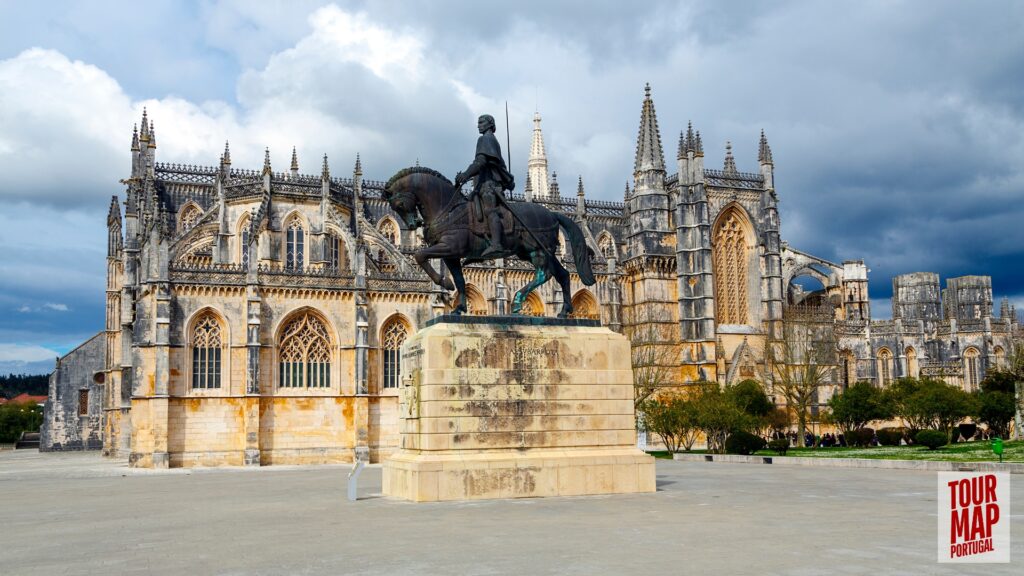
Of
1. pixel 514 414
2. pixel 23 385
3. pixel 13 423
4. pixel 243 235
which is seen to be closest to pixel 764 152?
pixel 243 235

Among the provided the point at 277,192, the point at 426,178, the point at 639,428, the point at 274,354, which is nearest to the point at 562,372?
the point at 426,178

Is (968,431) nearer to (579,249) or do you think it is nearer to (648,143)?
(648,143)

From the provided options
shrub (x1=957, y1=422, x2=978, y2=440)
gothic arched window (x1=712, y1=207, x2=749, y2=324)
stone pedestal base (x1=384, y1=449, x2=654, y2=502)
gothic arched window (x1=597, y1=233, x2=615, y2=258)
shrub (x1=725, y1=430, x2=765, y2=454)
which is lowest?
shrub (x1=957, y1=422, x2=978, y2=440)

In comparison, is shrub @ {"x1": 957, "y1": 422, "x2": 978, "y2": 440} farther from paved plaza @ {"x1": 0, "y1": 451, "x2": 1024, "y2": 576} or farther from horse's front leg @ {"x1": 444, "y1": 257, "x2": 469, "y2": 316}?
horse's front leg @ {"x1": 444, "y1": 257, "x2": 469, "y2": 316}

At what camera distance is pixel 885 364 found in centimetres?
7075

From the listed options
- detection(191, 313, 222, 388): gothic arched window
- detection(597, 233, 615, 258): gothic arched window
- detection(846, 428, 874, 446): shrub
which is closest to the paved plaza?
detection(191, 313, 222, 388): gothic arched window

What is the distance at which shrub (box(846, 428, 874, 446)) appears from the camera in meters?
45.3

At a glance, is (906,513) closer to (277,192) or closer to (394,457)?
(394,457)

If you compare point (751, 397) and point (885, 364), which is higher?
point (885, 364)

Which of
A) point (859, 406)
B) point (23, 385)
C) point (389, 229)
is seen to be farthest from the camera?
point (23, 385)

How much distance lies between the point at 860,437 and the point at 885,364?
27992mm

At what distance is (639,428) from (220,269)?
73.4 feet

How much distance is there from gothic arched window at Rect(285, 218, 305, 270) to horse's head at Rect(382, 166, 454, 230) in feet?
113

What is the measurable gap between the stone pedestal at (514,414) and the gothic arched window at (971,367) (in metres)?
66.8
